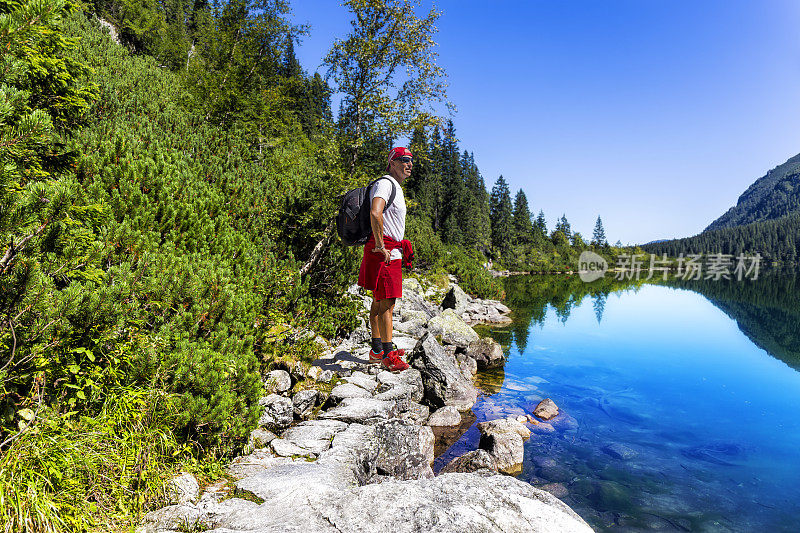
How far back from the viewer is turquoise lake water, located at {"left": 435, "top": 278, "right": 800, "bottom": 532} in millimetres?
6180

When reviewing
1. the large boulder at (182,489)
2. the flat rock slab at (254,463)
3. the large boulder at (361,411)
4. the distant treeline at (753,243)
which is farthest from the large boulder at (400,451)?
the distant treeline at (753,243)

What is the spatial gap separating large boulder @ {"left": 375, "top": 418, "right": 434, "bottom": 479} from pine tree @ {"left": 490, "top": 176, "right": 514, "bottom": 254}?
72.5 meters

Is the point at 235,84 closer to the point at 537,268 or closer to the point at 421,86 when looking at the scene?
the point at 421,86

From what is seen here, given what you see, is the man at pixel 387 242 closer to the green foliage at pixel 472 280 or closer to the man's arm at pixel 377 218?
the man's arm at pixel 377 218

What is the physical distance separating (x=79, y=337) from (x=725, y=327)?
98.1ft

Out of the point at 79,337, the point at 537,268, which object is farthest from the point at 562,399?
the point at 537,268

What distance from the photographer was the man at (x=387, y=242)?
5.36 metres

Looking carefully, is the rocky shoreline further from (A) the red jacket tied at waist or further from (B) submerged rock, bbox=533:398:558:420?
(A) the red jacket tied at waist

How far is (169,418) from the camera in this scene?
3.52 m

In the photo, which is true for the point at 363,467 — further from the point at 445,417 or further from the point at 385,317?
the point at 445,417

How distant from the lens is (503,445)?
6816 mm

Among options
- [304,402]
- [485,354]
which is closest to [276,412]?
[304,402]

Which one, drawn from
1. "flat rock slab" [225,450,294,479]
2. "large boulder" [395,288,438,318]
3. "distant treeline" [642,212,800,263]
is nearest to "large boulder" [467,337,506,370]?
"large boulder" [395,288,438,318]

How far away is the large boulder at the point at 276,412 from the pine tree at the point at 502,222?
72669 mm
